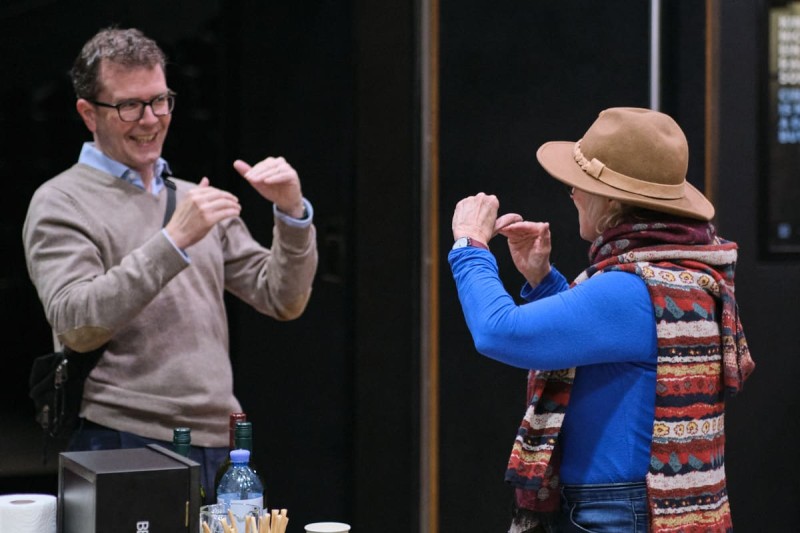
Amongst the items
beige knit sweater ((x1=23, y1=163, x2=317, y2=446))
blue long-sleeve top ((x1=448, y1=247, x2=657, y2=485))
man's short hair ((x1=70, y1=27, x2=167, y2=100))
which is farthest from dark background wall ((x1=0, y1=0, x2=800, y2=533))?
blue long-sleeve top ((x1=448, y1=247, x2=657, y2=485))

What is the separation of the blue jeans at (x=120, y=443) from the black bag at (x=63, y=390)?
34 millimetres

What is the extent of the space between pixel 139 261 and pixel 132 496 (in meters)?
0.86

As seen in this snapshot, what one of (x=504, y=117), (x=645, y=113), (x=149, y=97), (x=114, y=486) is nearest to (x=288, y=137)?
(x=504, y=117)

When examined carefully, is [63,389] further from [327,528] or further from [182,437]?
[327,528]

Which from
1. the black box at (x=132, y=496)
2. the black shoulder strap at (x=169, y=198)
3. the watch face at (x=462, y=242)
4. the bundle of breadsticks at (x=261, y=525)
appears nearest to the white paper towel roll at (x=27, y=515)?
the black box at (x=132, y=496)

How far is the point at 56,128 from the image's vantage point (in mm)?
3688

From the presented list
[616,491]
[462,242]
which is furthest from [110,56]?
[616,491]

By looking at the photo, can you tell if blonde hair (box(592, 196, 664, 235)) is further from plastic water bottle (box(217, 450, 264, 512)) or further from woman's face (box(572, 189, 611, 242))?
plastic water bottle (box(217, 450, 264, 512))

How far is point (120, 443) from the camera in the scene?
267 cm

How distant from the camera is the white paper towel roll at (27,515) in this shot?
1.80m

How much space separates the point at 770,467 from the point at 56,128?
8.91 feet

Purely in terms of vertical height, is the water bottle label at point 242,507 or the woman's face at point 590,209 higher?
the woman's face at point 590,209

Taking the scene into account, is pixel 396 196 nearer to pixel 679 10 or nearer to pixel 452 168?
pixel 452 168

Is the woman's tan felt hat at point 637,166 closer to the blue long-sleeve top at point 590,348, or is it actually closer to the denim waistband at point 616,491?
the blue long-sleeve top at point 590,348
